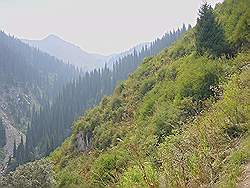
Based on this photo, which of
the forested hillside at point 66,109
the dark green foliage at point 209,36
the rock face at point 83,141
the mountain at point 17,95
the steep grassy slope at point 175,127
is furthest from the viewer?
the mountain at point 17,95

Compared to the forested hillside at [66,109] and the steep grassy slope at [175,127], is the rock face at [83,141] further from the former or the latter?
the forested hillside at [66,109]

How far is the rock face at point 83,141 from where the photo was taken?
24406mm

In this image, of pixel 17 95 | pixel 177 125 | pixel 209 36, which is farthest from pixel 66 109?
pixel 177 125

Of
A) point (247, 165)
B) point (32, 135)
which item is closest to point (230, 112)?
point (247, 165)

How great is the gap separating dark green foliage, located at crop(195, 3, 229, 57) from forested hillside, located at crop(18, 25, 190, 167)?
70338mm

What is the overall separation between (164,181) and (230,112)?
7.59 feet

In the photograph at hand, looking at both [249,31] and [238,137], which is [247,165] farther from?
[249,31]

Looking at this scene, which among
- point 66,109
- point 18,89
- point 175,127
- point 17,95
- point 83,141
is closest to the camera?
point 175,127

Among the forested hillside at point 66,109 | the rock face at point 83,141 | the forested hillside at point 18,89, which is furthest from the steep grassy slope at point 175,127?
the forested hillside at point 18,89

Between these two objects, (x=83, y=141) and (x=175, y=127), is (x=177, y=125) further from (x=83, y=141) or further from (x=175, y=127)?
(x=83, y=141)

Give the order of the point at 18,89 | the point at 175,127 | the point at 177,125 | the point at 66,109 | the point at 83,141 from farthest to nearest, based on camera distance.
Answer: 1. the point at 18,89
2. the point at 66,109
3. the point at 83,141
4. the point at 177,125
5. the point at 175,127

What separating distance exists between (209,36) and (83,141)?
36.4 ft

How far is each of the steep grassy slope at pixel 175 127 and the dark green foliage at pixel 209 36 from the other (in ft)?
1.27

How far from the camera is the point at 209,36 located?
1834 cm
